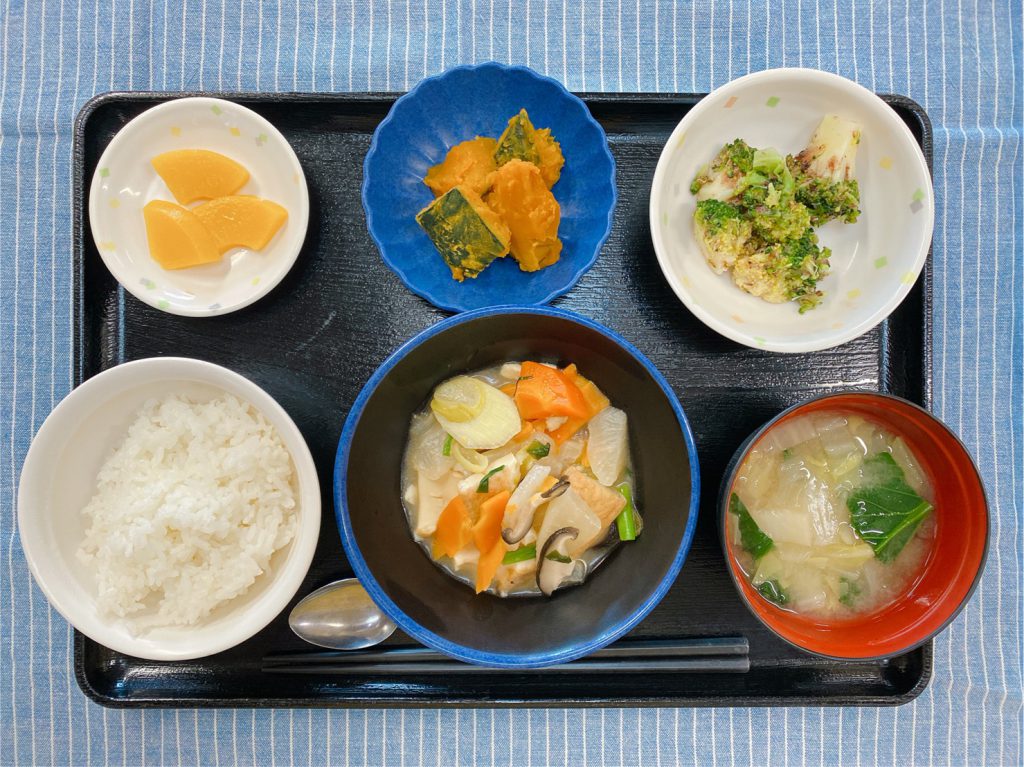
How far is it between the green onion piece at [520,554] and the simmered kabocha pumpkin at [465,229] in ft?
2.33

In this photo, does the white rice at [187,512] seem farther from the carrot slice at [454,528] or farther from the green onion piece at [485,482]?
the green onion piece at [485,482]

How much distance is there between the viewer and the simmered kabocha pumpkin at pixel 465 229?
1.73 meters

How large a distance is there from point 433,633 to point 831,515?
103cm

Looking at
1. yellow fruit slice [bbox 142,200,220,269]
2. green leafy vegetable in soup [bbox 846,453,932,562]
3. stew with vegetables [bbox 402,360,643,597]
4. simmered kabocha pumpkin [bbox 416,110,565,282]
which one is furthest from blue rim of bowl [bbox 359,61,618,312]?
green leafy vegetable in soup [bbox 846,453,932,562]

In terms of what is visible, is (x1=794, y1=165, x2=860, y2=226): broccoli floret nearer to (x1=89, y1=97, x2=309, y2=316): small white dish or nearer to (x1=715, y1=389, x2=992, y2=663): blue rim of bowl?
(x1=715, y1=389, x2=992, y2=663): blue rim of bowl

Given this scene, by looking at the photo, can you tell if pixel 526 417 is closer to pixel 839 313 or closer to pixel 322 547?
pixel 322 547

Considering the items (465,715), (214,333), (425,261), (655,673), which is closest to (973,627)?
(655,673)

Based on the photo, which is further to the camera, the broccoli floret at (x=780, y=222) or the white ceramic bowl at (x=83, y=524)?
the broccoli floret at (x=780, y=222)

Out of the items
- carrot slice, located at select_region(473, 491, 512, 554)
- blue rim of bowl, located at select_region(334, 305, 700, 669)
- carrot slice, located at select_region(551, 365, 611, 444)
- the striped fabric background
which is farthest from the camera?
the striped fabric background

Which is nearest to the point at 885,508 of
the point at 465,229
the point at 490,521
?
the point at 490,521

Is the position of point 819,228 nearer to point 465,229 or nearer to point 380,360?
point 465,229

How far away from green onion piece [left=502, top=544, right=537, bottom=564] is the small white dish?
896 millimetres

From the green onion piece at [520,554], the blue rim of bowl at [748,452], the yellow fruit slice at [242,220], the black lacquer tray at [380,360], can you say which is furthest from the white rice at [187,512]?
the blue rim of bowl at [748,452]

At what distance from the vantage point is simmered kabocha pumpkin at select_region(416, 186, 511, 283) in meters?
1.73
